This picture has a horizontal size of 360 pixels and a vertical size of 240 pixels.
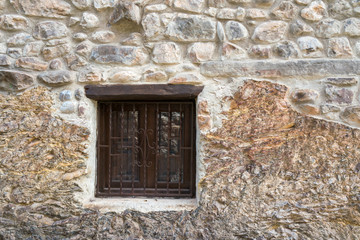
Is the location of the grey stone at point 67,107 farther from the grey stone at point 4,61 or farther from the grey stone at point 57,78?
the grey stone at point 4,61

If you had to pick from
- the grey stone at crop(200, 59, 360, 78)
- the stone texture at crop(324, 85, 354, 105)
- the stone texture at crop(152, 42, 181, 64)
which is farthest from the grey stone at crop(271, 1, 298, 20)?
the stone texture at crop(152, 42, 181, 64)

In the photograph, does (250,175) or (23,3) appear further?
(23,3)

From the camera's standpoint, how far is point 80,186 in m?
2.04

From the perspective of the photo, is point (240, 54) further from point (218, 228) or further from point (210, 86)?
point (218, 228)

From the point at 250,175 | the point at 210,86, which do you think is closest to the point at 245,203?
the point at 250,175

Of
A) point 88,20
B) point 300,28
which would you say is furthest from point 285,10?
Answer: point 88,20

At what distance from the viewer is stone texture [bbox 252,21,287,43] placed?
198 centimetres

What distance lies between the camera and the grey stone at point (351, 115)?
1.90 meters

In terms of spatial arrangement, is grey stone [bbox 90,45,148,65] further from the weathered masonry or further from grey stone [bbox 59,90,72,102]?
grey stone [bbox 59,90,72,102]

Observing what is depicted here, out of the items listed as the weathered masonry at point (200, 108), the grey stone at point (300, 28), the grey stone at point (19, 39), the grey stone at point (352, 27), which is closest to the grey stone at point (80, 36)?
the weathered masonry at point (200, 108)

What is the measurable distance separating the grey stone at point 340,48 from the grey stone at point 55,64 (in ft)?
6.36

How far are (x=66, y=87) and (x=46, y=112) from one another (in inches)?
9.1

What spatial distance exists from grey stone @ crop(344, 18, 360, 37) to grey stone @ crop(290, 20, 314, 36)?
235mm

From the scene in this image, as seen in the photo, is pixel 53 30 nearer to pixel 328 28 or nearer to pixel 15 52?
pixel 15 52
